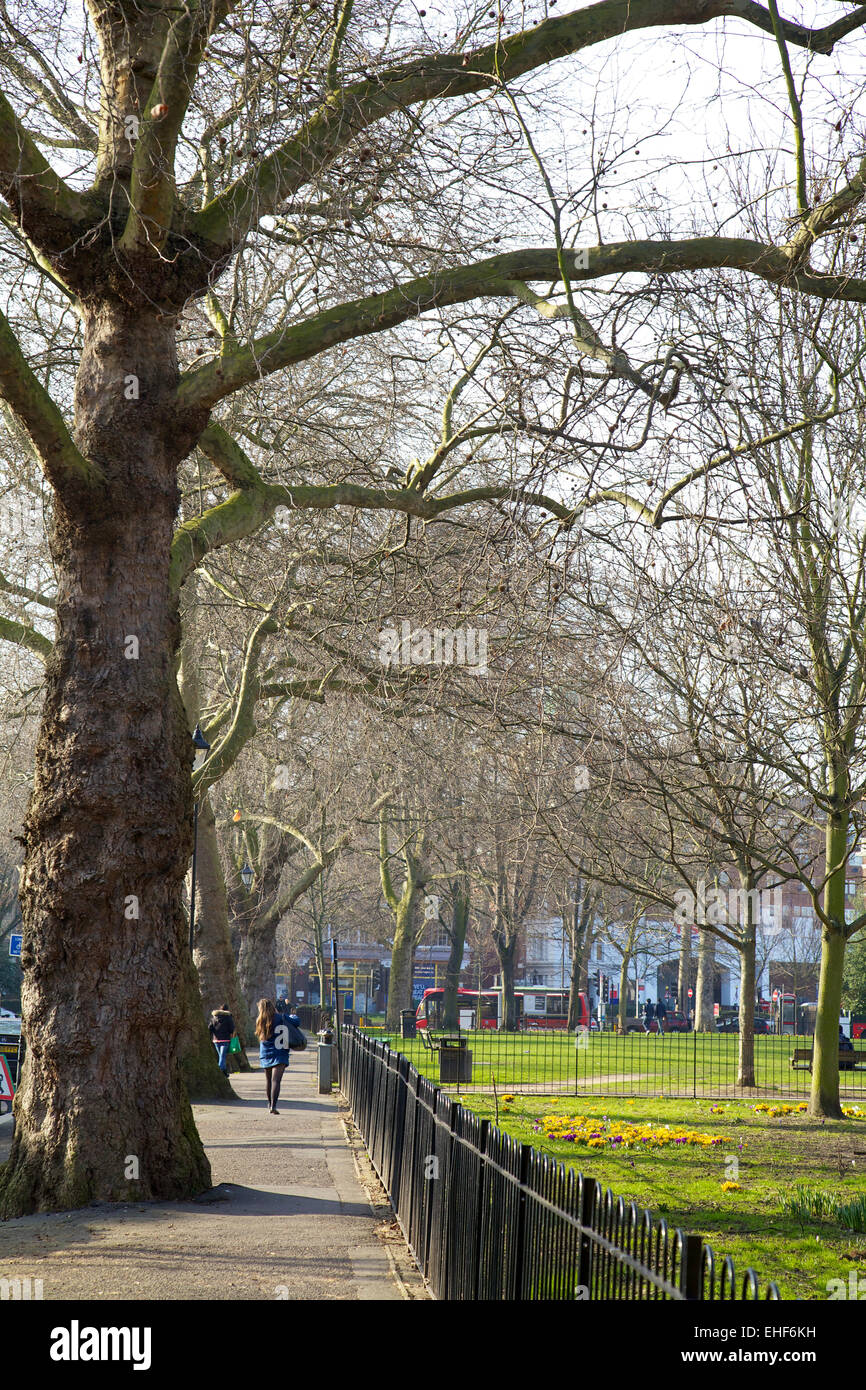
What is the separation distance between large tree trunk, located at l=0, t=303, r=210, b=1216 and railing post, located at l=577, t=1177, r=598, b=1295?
5049 mm

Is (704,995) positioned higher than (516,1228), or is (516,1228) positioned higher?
(516,1228)

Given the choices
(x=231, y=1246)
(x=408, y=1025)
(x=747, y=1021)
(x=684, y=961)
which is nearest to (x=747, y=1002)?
(x=747, y=1021)

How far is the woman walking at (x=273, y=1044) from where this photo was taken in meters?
15.4

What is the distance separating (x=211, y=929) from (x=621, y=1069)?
35.3 ft

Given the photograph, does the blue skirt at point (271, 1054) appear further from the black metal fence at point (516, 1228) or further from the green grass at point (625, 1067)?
the black metal fence at point (516, 1228)

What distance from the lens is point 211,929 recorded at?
21.3 meters

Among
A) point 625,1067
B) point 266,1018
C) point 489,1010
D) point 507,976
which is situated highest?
point 266,1018

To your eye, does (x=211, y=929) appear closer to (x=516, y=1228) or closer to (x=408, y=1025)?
(x=516, y=1228)

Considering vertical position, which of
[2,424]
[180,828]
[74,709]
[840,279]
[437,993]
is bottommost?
[437,993]

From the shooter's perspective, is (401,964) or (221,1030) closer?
(221,1030)

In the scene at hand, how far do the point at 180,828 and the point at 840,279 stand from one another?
5.64 metres
